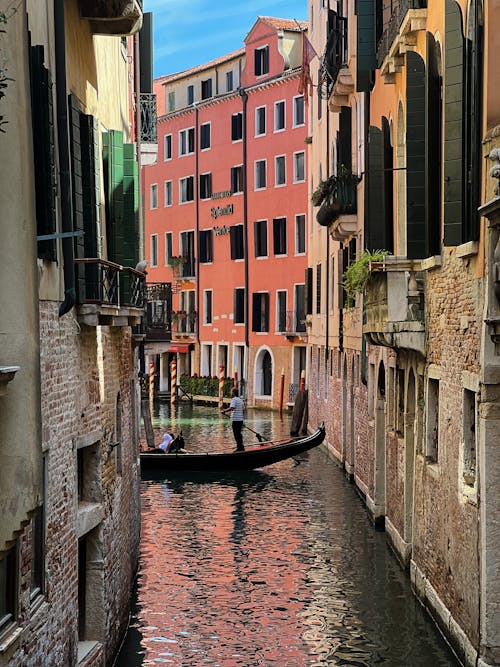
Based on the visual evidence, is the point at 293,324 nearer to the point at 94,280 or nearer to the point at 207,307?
the point at 207,307

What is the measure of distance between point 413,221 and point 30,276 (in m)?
7.33

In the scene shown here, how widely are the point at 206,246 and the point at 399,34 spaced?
3194 cm

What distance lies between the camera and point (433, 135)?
38.4ft

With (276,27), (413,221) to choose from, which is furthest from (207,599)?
(276,27)

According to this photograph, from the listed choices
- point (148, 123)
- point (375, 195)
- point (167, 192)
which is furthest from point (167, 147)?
point (375, 195)

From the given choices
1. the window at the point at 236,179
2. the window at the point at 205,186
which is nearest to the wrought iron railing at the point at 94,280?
the window at the point at 236,179

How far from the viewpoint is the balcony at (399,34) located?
12.5 metres

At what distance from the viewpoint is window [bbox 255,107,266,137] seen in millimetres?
41562

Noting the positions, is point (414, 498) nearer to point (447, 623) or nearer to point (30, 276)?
point (447, 623)

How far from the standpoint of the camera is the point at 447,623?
10.9 meters

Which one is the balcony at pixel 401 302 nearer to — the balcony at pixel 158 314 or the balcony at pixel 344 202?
the balcony at pixel 158 314

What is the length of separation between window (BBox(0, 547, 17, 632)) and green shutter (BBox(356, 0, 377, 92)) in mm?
10876

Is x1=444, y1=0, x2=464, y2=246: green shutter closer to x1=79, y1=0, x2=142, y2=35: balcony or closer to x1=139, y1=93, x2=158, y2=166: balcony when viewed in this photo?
x1=79, y1=0, x2=142, y2=35: balcony

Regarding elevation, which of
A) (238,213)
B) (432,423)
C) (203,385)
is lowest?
(203,385)
